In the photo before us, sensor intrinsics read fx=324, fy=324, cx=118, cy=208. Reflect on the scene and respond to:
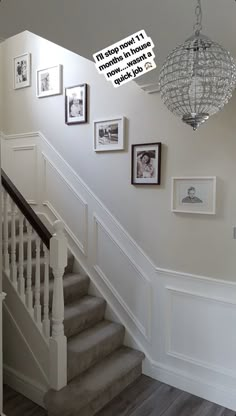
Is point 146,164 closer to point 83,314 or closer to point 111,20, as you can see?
point 111,20

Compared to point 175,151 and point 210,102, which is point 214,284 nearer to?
point 175,151

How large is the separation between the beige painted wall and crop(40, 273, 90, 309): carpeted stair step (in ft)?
2.30

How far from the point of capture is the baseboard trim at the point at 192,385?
7.84ft

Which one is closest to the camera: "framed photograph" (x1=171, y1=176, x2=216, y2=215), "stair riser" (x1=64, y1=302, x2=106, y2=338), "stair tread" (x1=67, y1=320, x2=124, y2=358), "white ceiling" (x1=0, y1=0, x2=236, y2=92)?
"white ceiling" (x1=0, y1=0, x2=236, y2=92)

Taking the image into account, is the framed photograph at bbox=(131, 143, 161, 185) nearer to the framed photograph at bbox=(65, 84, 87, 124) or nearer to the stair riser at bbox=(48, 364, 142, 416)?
the framed photograph at bbox=(65, 84, 87, 124)

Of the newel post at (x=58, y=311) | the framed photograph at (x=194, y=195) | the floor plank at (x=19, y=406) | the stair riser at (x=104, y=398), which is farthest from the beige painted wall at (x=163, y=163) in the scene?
the floor plank at (x=19, y=406)

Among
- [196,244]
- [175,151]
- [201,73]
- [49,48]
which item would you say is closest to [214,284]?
[196,244]

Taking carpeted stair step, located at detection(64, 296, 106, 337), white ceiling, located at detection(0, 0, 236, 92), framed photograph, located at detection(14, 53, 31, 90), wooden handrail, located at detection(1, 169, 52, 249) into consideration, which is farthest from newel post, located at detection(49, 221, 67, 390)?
framed photograph, located at detection(14, 53, 31, 90)

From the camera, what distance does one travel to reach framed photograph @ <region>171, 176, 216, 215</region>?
2.43 metres

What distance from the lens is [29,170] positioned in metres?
3.72

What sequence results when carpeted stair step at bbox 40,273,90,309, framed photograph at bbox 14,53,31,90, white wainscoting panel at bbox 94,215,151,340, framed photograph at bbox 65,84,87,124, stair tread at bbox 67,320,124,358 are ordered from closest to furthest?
stair tread at bbox 67,320,124,358 < white wainscoting panel at bbox 94,215,151,340 < carpeted stair step at bbox 40,273,90,309 < framed photograph at bbox 65,84,87,124 < framed photograph at bbox 14,53,31,90

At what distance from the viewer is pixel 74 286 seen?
301cm

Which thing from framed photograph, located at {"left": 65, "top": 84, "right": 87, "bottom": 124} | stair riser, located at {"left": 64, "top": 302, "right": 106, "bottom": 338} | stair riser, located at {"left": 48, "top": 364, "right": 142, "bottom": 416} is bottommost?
stair riser, located at {"left": 48, "top": 364, "right": 142, "bottom": 416}

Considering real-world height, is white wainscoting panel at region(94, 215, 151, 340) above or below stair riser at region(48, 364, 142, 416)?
above
